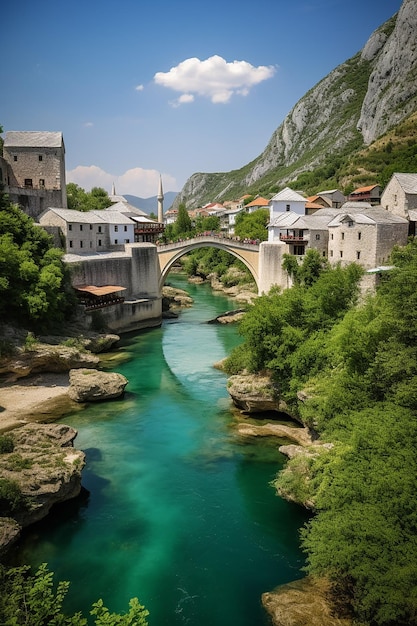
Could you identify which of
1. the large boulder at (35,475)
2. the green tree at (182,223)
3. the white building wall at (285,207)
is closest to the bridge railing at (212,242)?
the white building wall at (285,207)

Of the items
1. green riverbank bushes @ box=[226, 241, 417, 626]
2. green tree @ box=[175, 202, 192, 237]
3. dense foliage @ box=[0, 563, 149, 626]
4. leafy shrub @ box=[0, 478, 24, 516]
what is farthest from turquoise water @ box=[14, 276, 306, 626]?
green tree @ box=[175, 202, 192, 237]

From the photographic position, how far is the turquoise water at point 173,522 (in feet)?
39.0

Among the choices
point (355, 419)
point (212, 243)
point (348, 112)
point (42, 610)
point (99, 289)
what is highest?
point (348, 112)

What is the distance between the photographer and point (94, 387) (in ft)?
77.6

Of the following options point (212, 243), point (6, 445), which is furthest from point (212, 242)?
point (6, 445)

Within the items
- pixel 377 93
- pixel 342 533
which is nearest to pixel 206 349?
pixel 342 533

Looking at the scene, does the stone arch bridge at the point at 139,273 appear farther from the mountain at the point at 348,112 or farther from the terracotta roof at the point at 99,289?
the mountain at the point at 348,112

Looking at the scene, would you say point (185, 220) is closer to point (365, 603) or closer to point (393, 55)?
point (393, 55)

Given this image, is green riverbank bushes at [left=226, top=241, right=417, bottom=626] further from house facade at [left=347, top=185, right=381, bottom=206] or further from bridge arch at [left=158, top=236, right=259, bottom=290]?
house facade at [left=347, top=185, right=381, bottom=206]

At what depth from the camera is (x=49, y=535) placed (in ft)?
46.4

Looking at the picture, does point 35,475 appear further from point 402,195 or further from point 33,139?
point 33,139

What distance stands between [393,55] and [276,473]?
306 feet

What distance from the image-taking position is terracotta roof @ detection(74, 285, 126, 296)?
34938 mm

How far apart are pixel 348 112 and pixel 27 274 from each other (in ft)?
346
